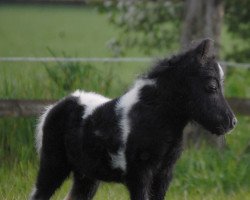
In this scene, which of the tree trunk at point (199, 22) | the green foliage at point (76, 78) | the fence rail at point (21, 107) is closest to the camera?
the fence rail at point (21, 107)

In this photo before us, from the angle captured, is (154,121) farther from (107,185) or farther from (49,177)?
(107,185)

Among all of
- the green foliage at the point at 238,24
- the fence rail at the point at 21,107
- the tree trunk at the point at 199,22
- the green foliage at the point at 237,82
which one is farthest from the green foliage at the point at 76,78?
the green foliage at the point at 238,24

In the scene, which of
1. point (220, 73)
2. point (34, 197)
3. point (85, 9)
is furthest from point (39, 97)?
point (85, 9)

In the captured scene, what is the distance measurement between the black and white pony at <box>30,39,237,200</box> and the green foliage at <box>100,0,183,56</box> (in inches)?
252

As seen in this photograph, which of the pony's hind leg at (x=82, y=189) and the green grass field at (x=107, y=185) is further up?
the pony's hind leg at (x=82, y=189)

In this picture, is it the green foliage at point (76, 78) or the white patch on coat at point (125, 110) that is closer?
the white patch on coat at point (125, 110)

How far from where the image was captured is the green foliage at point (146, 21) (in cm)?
1263

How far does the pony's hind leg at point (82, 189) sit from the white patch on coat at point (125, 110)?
2.34 feet

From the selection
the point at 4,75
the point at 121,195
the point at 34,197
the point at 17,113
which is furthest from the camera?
the point at 4,75

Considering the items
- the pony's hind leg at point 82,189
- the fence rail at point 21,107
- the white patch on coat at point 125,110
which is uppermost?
the white patch on coat at point 125,110

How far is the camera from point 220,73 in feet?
19.6

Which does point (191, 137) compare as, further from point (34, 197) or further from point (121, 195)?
point (34, 197)

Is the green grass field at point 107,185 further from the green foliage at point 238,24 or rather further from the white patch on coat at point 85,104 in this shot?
the green foliage at point 238,24

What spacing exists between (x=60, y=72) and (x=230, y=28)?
4.06 meters
